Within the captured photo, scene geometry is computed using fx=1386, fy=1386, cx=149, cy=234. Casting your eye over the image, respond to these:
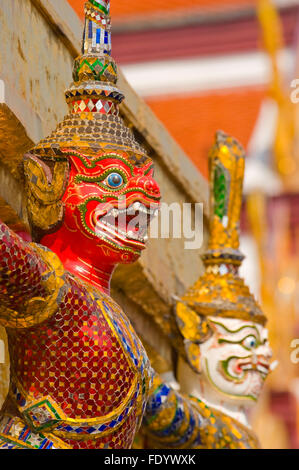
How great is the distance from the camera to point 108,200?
2756mm

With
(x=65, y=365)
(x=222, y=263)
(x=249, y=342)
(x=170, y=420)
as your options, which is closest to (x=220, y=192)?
(x=222, y=263)

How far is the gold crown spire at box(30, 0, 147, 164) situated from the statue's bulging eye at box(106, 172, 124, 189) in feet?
0.17

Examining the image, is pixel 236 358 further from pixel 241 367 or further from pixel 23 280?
pixel 23 280

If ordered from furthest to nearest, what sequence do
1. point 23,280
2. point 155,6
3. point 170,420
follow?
1. point 155,6
2. point 170,420
3. point 23,280

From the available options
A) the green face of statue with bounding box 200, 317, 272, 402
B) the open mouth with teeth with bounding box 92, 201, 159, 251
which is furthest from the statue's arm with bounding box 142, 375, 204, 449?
the open mouth with teeth with bounding box 92, 201, 159, 251

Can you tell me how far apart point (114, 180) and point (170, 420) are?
792mm

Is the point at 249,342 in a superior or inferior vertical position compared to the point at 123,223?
inferior

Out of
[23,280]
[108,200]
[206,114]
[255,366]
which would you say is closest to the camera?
[23,280]

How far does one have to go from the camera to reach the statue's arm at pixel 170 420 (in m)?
3.26

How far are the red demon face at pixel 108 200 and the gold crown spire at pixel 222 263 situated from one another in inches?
33.3

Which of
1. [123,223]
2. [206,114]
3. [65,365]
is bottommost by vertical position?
[65,365]

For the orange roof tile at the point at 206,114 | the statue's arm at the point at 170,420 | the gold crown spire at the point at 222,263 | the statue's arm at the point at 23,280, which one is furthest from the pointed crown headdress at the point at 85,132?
the orange roof tile at the point at 206,114

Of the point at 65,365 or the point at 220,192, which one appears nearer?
the point at 65,365
